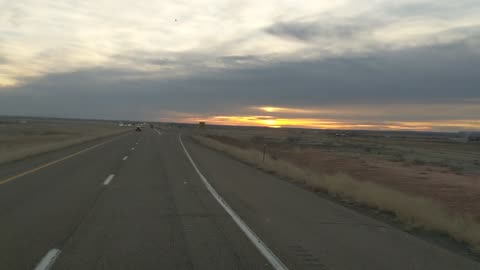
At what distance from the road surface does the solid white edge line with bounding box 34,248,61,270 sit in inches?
0.5

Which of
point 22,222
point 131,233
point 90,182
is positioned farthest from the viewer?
point 90,182

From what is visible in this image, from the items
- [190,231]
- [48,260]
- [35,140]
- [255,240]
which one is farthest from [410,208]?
[35,140]

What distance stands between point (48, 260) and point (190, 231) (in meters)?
2.63

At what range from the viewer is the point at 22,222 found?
8.50 metres

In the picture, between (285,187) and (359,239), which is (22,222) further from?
(285,187)

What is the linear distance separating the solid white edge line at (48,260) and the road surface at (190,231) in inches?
0.5

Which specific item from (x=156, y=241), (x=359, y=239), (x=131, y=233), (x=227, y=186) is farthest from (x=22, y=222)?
(x=227, y=186)

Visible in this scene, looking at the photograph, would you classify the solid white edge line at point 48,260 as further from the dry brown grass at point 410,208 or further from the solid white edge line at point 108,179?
the solid white edge line at point 108,179

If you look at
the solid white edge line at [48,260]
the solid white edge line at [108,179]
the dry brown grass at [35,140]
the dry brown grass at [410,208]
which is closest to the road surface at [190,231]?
the solid white edge line at [48,260]

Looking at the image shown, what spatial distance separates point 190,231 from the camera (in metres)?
8.14

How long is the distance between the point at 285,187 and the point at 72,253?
402 inches

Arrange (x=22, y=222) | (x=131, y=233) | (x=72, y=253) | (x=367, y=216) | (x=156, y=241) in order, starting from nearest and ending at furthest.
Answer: (x=72, y=253)
(x=156, y=241)
(x=131, y=233)
(x=22, y=222)
(x=367, y=216)

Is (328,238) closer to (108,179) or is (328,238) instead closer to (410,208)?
(410,208)

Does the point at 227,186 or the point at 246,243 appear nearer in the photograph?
the point at 246,243
